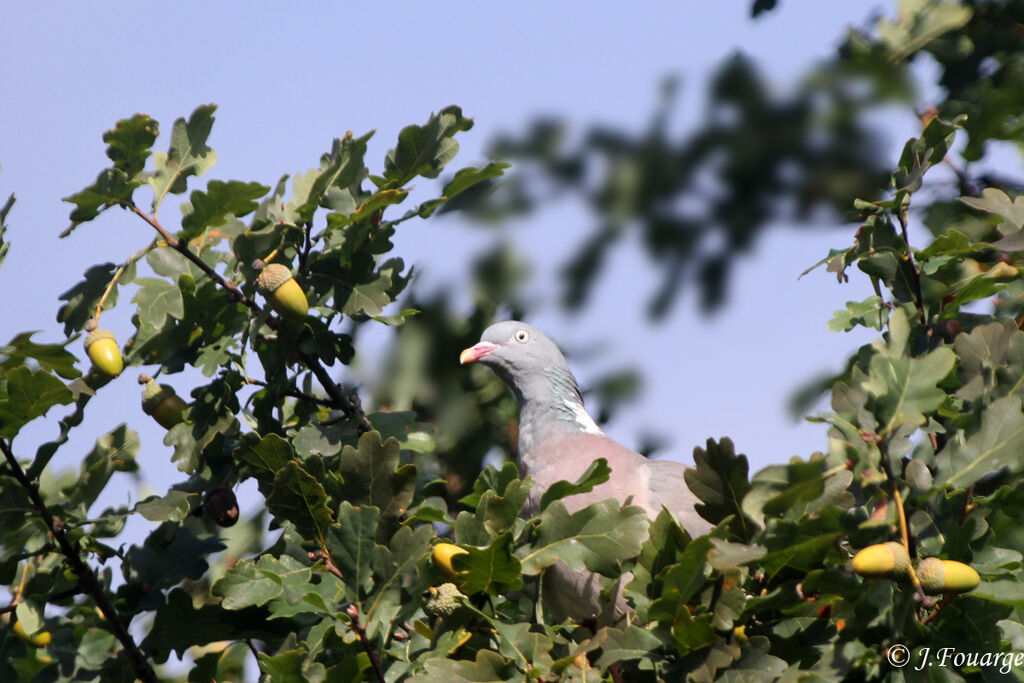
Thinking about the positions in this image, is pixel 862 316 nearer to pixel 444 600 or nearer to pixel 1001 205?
pixel 1001 205

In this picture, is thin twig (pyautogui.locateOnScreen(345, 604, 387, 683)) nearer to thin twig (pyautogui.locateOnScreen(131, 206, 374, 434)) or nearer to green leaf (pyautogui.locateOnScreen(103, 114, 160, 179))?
thin twig (pyautogui.locateOnScreen(131, 206, 374, 434))

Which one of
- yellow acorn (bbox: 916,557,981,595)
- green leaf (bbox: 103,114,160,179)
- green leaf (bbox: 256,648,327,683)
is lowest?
green leaf (bbox: 256,648,327,683)

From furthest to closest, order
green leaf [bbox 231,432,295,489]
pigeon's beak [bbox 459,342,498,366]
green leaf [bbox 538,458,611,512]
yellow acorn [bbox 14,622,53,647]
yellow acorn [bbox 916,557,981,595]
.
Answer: pigeon's beak [bbox 459,342,498,366] < yellow acorn [bbox 14,622,53,647] < green leaf [bbox 231,432,295,489] < green leaf [bbox 538,458,611,512] < yellow acorn [bbox 916,557,981,595]

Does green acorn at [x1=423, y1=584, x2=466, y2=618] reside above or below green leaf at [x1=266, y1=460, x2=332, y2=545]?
below

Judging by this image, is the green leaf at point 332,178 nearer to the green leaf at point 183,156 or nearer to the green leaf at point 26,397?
the green leaf at point 183,156

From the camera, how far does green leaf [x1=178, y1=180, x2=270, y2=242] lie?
11.3 feet

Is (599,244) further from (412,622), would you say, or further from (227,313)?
(412,622)

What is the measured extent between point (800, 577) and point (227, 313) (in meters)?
2.06

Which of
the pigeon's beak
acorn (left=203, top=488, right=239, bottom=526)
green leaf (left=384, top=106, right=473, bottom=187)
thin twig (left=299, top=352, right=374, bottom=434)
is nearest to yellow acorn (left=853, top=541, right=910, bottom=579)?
thin twig (left=299, top=352, right=374, bottom=434)

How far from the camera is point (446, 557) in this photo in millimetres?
2564

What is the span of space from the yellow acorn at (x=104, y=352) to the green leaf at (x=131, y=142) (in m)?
0.50

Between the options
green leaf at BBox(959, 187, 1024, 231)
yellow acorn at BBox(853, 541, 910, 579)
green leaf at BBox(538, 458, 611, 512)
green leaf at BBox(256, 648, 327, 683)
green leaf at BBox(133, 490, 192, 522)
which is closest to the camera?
yellow acorn at BBox(853, 541, 910, 579)

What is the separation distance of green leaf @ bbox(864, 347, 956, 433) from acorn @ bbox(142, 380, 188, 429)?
7.40 ft

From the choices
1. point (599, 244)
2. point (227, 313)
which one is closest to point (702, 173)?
point (599, 244)
